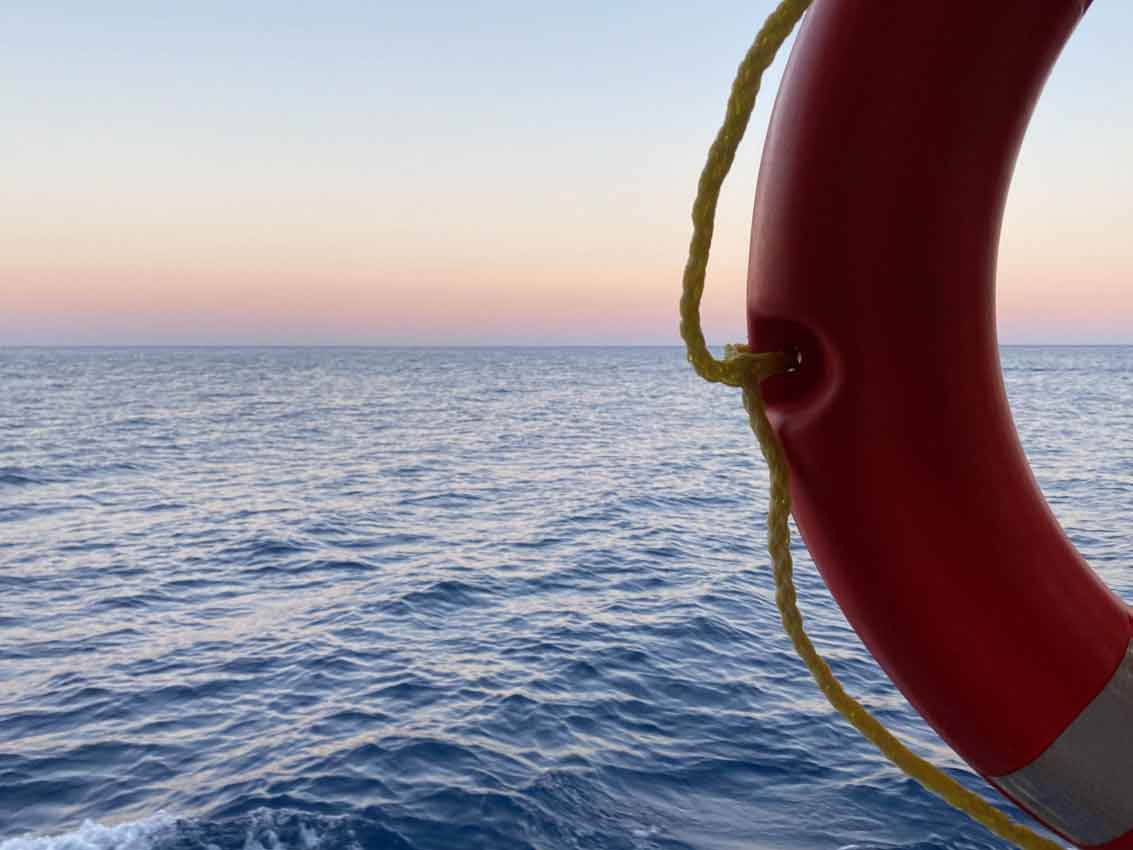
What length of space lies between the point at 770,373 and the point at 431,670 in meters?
5.86

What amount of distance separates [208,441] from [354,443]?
3.41 metres

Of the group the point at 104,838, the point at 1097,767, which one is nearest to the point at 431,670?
the point at 104,838

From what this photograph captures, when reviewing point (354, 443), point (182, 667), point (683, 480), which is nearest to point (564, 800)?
point (182, 667)

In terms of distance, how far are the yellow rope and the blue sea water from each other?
11.1 feet

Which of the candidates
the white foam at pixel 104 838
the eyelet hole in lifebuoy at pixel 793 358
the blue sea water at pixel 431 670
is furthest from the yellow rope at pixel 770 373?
the white foam at pixel 104 838

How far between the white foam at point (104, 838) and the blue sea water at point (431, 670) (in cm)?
2

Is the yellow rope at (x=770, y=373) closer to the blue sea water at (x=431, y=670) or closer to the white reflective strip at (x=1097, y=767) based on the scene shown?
the white reflective strip at (x=1097, y=767)

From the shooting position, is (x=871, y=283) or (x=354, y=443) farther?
(x=354, y=443)

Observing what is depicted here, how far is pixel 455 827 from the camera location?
446 cm

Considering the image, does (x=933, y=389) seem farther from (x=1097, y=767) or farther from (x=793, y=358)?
(x=1097, y=767)

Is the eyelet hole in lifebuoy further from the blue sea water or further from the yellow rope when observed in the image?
the blue sea water

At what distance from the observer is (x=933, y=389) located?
3.83 ft

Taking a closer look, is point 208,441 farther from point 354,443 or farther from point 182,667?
point 182,667

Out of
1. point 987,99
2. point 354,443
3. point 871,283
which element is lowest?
point 354,443
